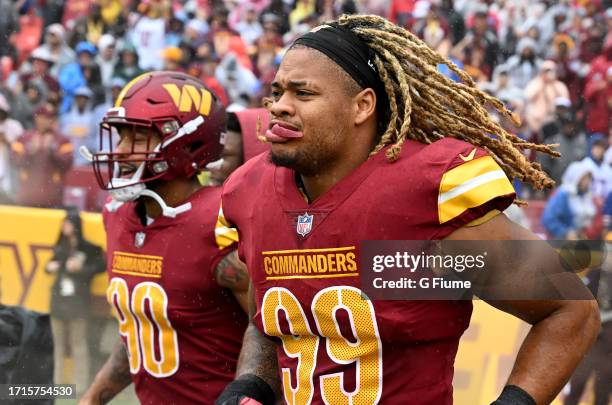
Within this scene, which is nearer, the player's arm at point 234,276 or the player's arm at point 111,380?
the player's arm at point 234,276

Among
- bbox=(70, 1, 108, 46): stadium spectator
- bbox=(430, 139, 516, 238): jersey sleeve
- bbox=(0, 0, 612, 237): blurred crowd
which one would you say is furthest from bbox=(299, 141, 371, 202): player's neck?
bbox=(70, 1, 108, 46): stadium spectator

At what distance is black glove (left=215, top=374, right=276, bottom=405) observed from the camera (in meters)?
3.14

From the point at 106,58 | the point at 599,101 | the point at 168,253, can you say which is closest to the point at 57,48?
the point at 106,58

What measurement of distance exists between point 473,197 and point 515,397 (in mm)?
538

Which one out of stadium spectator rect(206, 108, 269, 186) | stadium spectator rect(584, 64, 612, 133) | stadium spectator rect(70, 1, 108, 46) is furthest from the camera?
stadium spectator rect(70, 1, 108, 46)

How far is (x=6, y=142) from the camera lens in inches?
442

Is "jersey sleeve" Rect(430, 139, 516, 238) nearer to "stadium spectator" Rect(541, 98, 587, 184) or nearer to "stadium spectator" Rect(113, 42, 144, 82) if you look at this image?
"stadium spectator" Rect(541, 98, 587, 184)

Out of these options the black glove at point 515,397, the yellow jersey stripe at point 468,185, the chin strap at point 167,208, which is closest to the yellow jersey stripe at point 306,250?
the yellow jersey stripe at point 468,185

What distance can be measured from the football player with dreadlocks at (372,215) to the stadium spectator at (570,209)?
229 inches

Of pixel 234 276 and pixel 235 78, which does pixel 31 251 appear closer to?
pixel 234 276

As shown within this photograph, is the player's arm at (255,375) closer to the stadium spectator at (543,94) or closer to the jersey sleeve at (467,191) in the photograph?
the jersey sleeve at (467,191)

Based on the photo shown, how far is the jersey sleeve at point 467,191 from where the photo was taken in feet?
9.05

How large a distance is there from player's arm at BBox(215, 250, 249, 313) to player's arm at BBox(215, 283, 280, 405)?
445mm

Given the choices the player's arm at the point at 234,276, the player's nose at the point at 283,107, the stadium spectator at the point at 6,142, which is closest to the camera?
the player's nose at the point at 283,107
